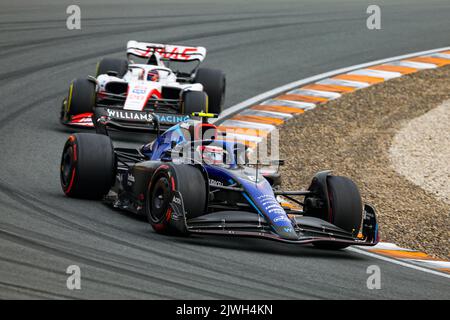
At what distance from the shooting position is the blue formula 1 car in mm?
10516

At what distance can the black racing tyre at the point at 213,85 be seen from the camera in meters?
18.7

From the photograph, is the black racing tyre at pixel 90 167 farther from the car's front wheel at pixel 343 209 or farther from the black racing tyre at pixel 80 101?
the black racing tyre at pixel 80 101

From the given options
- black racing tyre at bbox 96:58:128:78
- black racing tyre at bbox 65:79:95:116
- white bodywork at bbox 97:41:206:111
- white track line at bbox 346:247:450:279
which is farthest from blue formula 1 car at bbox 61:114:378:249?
black racing tyre at bbox 96:58:128:78

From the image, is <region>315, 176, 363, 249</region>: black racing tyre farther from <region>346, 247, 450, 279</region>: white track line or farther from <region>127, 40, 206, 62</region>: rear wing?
<region>127, 40, 206, 62</region>: rear wing

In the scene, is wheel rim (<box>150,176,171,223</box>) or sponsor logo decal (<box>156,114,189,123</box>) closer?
wheel rim (<box>150,176,171,223</box>)

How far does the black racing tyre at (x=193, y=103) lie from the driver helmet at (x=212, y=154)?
209 inches

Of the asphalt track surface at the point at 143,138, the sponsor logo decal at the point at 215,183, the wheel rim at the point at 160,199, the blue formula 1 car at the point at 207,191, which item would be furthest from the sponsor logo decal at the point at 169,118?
the wheel rim at the point at 160,199

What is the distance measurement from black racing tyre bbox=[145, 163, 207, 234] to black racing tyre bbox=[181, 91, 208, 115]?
589cm

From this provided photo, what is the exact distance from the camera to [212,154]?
1151cm

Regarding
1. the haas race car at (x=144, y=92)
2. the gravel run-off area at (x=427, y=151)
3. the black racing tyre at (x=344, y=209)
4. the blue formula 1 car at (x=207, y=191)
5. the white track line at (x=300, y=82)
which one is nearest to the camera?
the blue formula 1 car at (x=207, y=191)

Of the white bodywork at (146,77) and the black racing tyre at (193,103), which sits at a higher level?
the white bodywork at (146,77)

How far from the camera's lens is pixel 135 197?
11836 mm

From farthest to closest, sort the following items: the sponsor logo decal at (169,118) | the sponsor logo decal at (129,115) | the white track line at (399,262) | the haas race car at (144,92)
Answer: the haas race car at (144,92)
the sponsor logo decal at (169,118)
the sponsor logo decal at (129,115)
the white track line at (399,262)

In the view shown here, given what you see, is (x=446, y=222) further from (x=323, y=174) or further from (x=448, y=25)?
(x=448, y=25)
